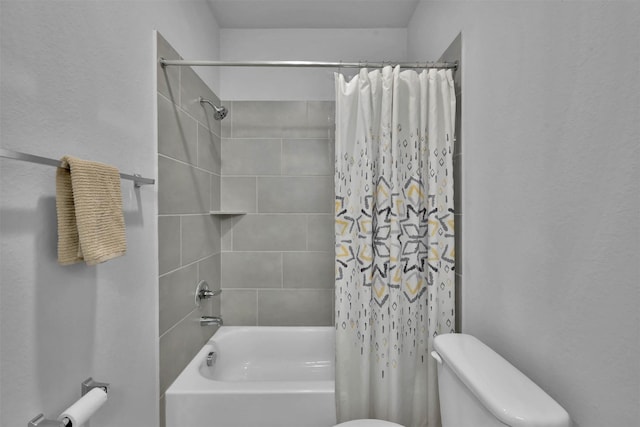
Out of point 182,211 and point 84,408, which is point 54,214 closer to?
point 84,408

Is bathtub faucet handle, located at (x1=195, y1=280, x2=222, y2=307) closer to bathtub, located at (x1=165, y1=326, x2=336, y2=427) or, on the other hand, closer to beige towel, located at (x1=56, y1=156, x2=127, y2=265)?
bathtub, located at (x1=165, y1=326, x2=336, y2=427)

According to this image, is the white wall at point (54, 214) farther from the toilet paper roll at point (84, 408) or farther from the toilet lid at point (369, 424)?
the toilet lid at point (369, 424)

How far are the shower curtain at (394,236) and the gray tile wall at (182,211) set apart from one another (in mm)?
777

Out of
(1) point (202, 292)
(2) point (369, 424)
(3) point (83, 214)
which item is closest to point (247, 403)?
(2) point (369, 424)

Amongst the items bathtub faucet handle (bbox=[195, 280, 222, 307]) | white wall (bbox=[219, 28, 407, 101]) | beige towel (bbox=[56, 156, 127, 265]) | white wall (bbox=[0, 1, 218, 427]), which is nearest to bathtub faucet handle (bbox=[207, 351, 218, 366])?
bathtub faucet handle (bbox=[195, 280, 222, 307])

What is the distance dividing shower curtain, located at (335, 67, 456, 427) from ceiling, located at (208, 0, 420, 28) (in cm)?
91

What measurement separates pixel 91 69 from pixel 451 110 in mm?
1342

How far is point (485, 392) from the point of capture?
812mm

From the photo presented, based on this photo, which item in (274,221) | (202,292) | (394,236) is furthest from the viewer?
(274,221)

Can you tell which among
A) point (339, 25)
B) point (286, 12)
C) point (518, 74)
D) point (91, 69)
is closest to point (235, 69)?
point (286, 12)

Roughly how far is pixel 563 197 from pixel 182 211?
1558 mm

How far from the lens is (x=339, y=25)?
2258 mm

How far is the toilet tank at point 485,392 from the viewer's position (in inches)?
28.8

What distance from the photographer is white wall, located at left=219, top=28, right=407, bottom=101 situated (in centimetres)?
229
